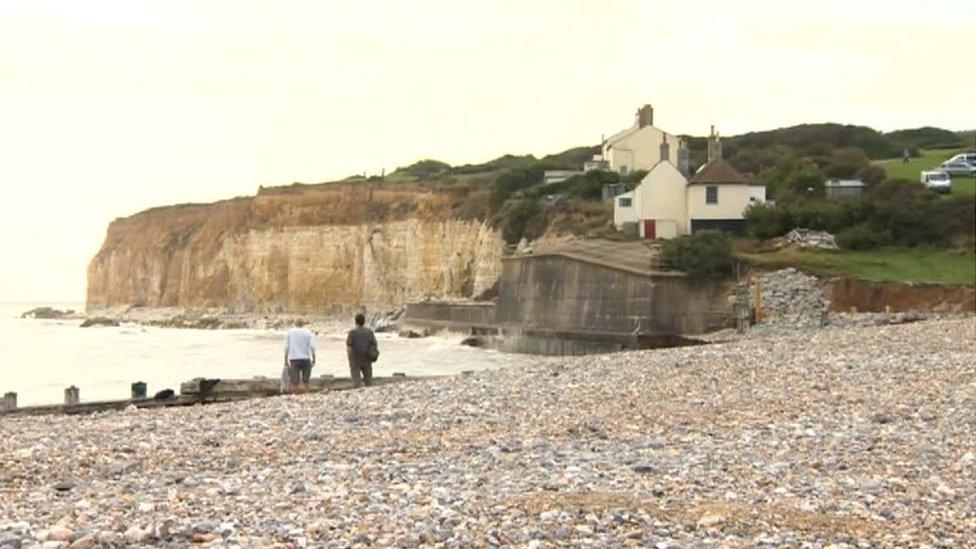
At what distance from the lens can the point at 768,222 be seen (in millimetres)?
49406

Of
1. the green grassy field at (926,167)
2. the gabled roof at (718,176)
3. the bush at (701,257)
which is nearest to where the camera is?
the bush at (701,257)

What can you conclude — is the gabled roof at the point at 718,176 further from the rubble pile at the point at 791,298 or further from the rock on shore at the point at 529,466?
the rock on shore at the point at 529,466

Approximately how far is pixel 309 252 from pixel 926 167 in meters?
43.2

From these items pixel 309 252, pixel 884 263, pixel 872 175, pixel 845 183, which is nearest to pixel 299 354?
pixel 884 263

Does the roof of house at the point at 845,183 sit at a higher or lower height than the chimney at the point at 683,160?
lower

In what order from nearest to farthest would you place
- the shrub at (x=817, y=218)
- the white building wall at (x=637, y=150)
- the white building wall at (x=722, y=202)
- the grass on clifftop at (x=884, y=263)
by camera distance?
the grass on clifftop at (x=884, y=263) < the shrub at (x=817, y=218) < the white building wall at (x=722, y=202) < the white building wall at (x=637, y=150)

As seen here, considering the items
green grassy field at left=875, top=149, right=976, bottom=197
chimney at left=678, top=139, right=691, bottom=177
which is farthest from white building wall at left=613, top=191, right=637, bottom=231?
green grassy field at left=875, top=149, right=976, bottom=197

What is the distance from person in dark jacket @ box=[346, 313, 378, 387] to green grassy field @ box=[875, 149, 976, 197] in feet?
120

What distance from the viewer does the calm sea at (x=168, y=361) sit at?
3231cm

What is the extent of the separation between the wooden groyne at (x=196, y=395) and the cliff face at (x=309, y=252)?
154 feet

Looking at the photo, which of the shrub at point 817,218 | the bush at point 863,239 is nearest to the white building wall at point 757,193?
the shrub at point 817,218

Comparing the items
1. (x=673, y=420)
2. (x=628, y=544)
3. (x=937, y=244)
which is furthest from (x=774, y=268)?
(x=628, y=544)

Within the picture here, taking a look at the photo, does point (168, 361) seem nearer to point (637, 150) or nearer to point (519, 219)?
point (519, 219)

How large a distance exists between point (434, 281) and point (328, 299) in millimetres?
12973
